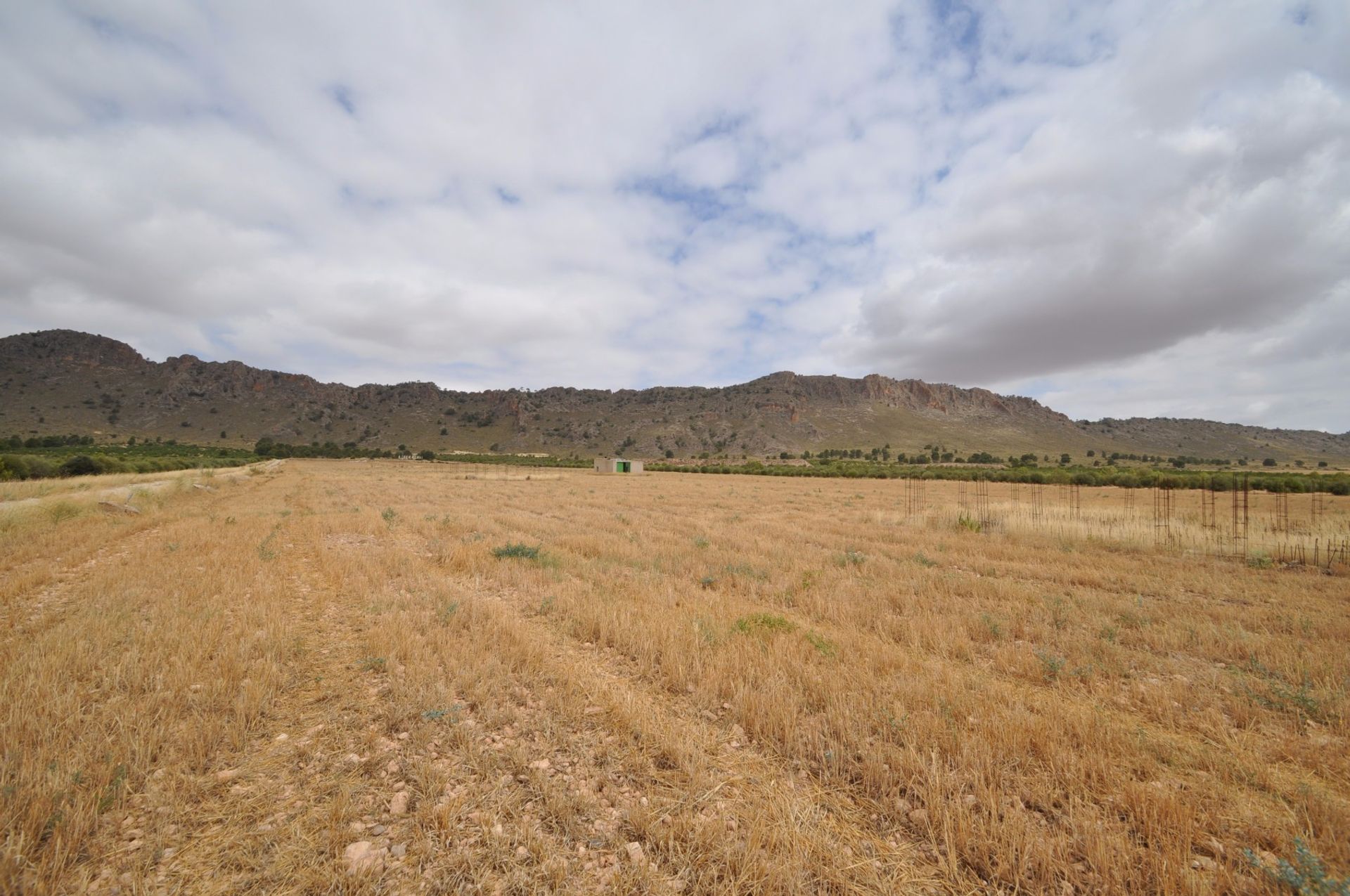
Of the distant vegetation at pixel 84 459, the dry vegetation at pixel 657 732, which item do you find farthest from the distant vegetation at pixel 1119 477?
the distant vegetation at pixel 84 459

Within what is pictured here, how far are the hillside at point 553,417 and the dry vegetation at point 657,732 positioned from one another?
4414 inches

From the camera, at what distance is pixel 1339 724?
4.96 metres

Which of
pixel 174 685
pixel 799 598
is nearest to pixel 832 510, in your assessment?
pixel 799 598

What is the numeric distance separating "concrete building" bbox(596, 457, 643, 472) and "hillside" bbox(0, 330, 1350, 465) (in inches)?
1753

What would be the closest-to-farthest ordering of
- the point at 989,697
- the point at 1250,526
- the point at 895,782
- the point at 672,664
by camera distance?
the point at 895,782, the point at 989,697, the point at 672,664, the point at 1250,526

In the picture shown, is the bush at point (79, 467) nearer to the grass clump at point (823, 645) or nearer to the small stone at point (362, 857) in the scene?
the small stone at point (362, 857)

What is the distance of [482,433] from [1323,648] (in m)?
154

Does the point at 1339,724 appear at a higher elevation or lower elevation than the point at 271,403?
lower

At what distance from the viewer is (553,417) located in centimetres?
15175

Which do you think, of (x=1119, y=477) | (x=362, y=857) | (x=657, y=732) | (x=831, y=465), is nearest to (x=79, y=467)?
(x=362, y=857)

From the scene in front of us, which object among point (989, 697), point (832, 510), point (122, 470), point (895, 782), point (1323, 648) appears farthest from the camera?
point (122, 470)

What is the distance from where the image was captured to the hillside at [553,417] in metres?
122

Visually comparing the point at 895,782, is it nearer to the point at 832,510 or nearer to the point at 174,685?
the point at 174,685

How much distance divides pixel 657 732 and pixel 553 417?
152440 millimetres
